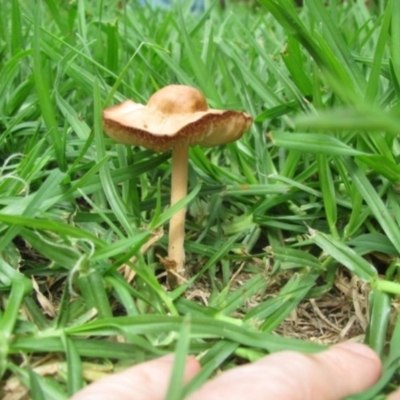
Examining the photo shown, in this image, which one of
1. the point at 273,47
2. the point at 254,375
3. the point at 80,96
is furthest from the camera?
the point at 273,47

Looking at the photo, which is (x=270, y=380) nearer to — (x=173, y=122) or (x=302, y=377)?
(x=302, y=377)

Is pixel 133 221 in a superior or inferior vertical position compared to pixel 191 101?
inferior

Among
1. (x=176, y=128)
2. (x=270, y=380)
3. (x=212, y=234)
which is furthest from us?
(x=212, y=234)

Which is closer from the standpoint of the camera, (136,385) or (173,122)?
(136,385)

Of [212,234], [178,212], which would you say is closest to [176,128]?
[178,212]

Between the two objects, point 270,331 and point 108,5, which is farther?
point 108,5

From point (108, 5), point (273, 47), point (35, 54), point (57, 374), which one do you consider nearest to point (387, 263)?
point (57, 374)

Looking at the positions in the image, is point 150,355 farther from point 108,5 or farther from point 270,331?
point 108,5

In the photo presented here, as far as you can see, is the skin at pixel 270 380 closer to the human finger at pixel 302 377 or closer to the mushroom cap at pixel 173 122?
the human finger at pixel 302 377
